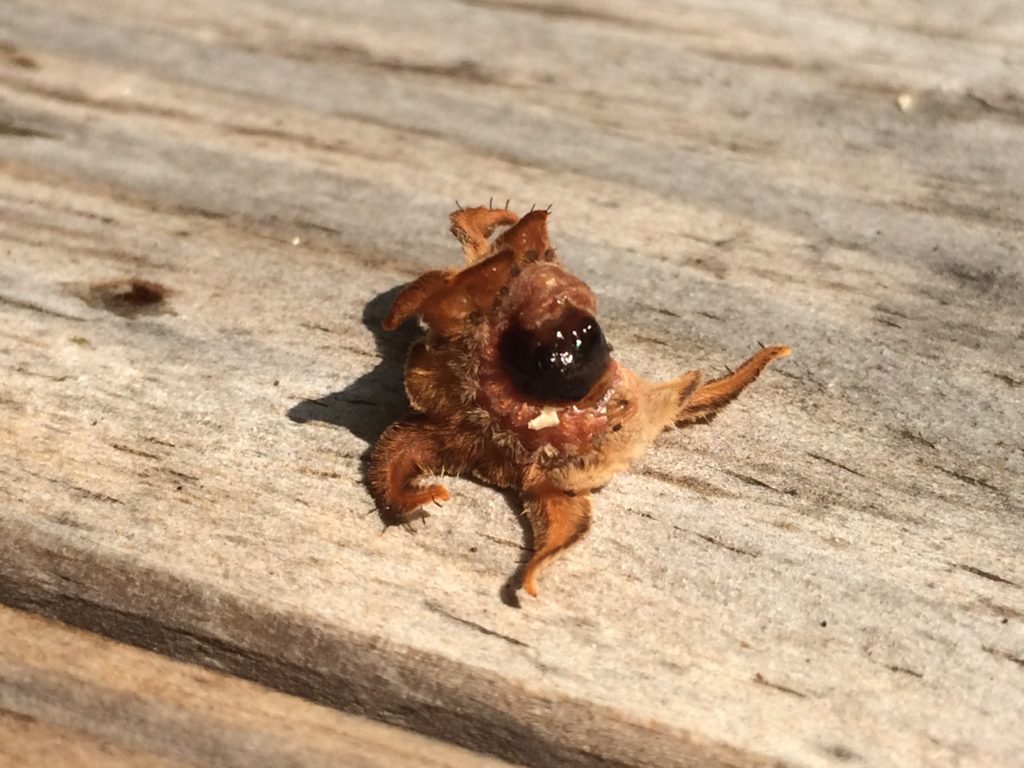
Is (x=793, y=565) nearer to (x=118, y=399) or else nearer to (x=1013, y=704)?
(x=1013, y=704)

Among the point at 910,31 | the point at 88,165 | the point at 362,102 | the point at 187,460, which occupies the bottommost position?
the point at 187,460

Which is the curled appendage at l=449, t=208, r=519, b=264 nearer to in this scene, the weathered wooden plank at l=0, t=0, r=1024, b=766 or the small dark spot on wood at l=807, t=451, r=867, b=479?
the weathered wooden plank at l=0, t=0, r=1024, b=766

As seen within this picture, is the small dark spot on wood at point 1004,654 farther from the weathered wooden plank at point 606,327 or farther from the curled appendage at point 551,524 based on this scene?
the curled appendage at point 551,524

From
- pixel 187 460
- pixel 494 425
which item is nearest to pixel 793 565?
pixel 494 425

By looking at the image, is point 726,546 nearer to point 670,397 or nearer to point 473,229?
point 670,397

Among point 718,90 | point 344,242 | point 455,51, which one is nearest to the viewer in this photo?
point 344,242

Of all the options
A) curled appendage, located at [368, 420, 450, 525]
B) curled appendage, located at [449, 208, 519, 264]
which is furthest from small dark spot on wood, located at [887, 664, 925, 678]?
curled appendage, located at [449, 208, 519, 264]

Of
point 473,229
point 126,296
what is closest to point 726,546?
point 473,229
